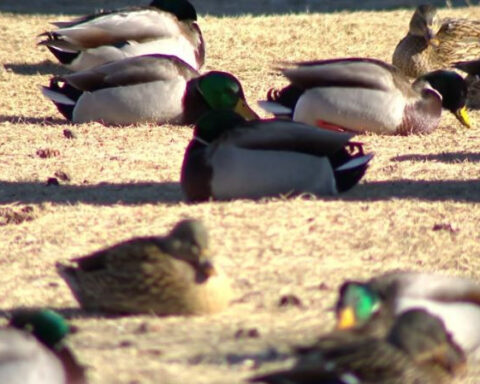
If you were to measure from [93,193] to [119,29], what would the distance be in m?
4.39

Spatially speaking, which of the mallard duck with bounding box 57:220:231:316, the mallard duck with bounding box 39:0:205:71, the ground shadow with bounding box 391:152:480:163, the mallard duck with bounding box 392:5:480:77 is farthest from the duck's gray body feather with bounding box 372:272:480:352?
the mallard duck with bounding box 392:5:480:77

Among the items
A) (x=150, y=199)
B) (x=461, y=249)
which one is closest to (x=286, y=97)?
(x=150, y=199)

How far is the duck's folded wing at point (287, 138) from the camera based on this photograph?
25.6 ft

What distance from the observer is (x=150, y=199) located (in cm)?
804

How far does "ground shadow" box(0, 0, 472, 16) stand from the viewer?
51.9 feet

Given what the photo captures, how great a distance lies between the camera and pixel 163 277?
5773mm

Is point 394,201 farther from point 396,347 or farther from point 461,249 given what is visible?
point 396,347

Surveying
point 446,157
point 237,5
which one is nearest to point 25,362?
point 446,157

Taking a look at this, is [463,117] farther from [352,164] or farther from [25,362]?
[25,362]

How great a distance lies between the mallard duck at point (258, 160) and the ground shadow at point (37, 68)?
514 cm

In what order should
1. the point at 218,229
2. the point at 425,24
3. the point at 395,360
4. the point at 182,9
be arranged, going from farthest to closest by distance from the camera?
the point at 182,9
the point at 425,24
the point at 218,229
the point at 395,360

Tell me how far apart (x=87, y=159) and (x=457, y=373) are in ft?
15.8

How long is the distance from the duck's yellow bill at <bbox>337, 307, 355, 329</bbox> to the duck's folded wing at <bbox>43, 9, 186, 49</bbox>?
794 centimetres

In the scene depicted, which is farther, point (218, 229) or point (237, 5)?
point (237, 5)
